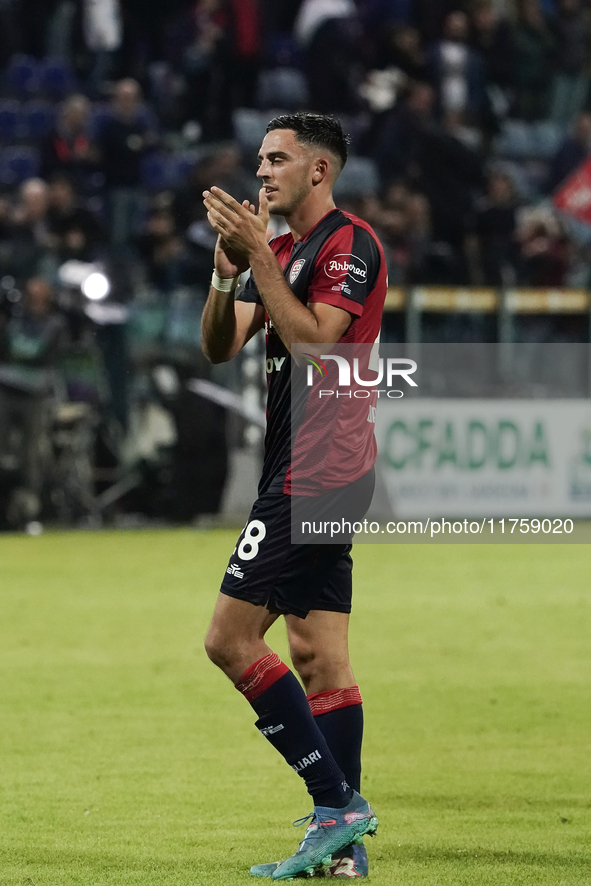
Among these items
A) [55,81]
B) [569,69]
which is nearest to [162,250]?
[55,81]

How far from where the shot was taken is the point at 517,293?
1455 centimetres

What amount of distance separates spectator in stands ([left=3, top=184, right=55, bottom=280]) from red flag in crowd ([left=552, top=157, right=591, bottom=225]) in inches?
206

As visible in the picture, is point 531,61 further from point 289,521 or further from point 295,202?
point 289,521

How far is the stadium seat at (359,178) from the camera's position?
1675 centimetres

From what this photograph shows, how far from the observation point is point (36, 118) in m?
16.5

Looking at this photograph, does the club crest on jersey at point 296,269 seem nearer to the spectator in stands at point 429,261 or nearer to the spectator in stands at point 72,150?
the spectator in stands at point 429,261

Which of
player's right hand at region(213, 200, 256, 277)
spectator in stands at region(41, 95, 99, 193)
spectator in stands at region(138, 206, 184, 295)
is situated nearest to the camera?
player's right hand at region(213, 200, 256, 277)

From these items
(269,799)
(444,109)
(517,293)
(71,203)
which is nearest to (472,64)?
(444,109)

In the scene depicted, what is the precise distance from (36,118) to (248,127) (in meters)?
2.48

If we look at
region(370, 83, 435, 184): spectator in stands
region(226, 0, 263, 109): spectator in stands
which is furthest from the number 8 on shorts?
region(226, 0, 263, 109): spectator in stands

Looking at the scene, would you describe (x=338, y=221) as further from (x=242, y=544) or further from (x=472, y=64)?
(x=472, y=64)

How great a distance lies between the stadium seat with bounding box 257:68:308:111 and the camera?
57.4ft

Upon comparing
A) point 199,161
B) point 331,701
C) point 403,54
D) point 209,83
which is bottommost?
point 331,701

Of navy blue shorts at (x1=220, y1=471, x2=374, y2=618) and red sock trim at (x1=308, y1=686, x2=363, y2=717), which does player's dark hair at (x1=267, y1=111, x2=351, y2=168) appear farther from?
red sock trim at (x1=308, y1=686, x2=363, y2=717)
